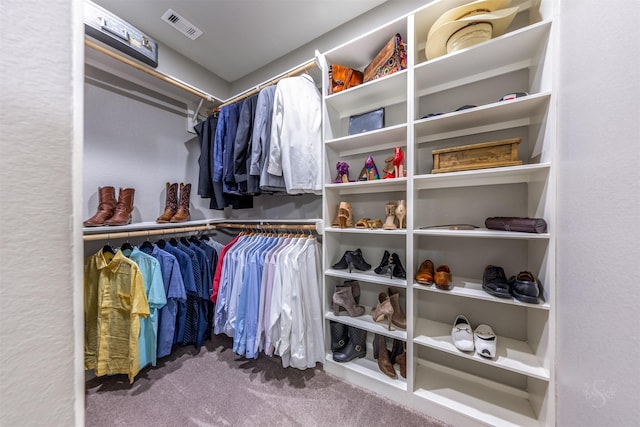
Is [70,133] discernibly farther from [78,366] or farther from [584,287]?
[584,287]

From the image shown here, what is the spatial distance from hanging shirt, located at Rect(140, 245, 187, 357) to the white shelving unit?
3.19 feet

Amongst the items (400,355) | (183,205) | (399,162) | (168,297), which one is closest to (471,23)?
(399,162)

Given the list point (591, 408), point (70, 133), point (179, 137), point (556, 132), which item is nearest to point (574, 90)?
point (556, 132)

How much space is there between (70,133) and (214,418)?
1.40 metres

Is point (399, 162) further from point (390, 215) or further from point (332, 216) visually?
point (332, 216)

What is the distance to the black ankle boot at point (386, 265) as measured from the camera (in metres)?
1.27

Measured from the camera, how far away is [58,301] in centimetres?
31

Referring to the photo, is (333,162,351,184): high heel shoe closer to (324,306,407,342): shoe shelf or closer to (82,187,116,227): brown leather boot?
(324,306,407,342): shoe shelf

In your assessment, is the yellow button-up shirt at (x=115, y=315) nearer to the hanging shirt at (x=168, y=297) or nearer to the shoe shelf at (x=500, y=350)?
the hanging shirt at (x=168, y=297)

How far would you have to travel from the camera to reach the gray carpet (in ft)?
3.59

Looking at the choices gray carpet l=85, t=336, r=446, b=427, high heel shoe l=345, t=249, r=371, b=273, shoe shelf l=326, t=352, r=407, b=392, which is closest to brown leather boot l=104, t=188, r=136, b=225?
gray carpet l=85, t=336, r=446, b=427

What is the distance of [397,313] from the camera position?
1.31 meters

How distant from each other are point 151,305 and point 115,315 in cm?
18

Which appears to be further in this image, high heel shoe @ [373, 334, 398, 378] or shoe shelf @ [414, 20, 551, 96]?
high heel shoe @ [373, 334, 398, 378]
